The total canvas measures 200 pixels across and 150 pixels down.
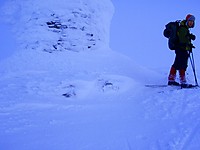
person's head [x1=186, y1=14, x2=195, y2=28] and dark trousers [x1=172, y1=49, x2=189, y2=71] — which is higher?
person's head [x1=186, y1=14, x2=195, y2=28]

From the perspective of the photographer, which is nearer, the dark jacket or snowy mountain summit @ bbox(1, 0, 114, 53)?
the dark jacket

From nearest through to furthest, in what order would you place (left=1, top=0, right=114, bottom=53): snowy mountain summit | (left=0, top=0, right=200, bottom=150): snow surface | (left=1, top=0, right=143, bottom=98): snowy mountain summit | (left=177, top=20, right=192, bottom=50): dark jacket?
(left=0, top=0, right=200, bottom=150): snow surface
(left=177, top=20, right=192, bottom=50): dark jacket
(left=1, top=0, right=143, bottom=98): snowy mountain summit
(left=1, top=0, right=114, bottom=53): snowy mountain summit

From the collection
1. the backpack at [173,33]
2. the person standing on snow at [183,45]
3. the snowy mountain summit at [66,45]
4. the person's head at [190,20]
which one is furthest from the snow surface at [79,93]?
the person's head at [190,20]

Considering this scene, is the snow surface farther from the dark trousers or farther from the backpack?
the backpack

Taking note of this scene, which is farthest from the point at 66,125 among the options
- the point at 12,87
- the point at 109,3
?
the point at 109,3

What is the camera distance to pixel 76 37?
33.4 feet

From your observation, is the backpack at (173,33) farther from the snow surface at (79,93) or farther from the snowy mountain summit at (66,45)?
the snowy mountain summit at (66,45)

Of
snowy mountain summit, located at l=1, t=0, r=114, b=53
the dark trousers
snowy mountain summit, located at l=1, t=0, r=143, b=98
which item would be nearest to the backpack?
the dark trousers

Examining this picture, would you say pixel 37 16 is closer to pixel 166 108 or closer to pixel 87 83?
pixel 87 83

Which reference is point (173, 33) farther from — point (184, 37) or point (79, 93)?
point (79, 93)

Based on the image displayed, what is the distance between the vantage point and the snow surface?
12.4 ft

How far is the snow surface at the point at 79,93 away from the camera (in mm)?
3770

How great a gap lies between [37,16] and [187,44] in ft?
21.8

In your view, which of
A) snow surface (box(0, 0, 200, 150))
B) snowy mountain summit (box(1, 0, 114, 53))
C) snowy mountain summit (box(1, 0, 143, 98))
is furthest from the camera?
snowy mountain summit (box(1, 0, 114, 53))
